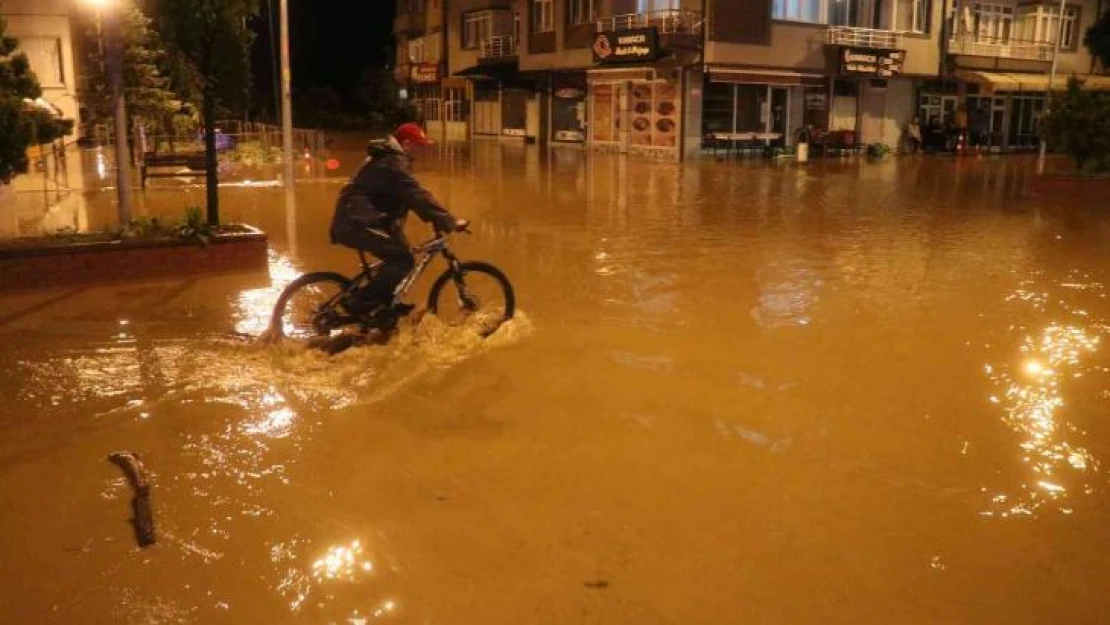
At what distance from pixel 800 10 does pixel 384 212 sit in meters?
28.9

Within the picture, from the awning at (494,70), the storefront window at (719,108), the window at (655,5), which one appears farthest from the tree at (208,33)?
the awning at (494,70)

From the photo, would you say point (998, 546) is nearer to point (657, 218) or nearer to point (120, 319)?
point (120, 319)

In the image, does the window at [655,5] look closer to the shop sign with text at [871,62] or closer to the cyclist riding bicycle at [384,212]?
the shop sign with text at [871,62]

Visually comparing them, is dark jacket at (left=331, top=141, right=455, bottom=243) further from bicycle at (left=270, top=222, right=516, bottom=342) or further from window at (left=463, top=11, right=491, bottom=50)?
window at (left=463, top=11, right=491, bottom=50)

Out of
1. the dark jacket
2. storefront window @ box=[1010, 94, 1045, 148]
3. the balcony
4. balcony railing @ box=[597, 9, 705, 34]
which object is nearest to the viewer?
the dark jacket

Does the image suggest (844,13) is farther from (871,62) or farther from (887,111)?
(887,111)

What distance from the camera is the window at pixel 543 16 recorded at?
38938 millimetres

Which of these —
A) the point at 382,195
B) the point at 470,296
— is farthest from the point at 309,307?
the point at 470,296

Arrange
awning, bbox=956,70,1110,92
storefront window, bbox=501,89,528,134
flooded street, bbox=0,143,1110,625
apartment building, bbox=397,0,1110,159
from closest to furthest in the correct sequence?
flooded street, bbox=0,143,1110,625, apartment building, bbox=397,0,1110,159, awning, bbox=956,70,1110,92, storefront window, bbox=501,89,528,134

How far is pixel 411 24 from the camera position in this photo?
55.5 meters

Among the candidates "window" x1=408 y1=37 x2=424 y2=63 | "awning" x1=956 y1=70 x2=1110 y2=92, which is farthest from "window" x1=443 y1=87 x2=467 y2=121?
"awning" x1=956 y1=70 x2=1110 y2=92

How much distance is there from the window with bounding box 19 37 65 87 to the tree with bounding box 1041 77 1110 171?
25554 millimetres

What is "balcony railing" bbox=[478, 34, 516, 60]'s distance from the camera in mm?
43847

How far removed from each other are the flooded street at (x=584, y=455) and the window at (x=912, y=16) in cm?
2797
